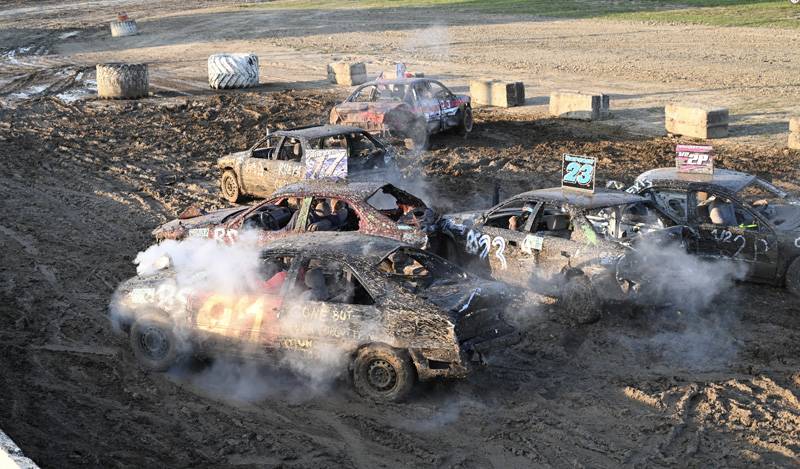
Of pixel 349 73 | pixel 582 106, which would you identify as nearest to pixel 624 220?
pixel 582 106

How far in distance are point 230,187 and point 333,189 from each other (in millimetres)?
5538

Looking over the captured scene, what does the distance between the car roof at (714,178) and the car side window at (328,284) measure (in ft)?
17.2

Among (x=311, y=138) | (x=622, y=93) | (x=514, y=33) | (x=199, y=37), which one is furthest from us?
(x=199, y=37)

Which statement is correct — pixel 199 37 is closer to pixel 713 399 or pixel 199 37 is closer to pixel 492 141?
pixel 492 141

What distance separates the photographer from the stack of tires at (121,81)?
27844mm

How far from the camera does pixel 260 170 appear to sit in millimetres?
16172

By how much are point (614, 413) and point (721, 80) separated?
20066 millimetres

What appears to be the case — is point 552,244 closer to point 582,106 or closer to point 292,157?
point 292,157

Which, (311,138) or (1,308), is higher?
(311,138)

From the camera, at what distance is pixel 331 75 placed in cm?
3009

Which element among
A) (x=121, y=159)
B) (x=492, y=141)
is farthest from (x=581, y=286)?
(x=121, y=159)

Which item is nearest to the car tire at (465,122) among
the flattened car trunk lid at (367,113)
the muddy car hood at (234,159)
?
the flattened car trunk lid at (367,113)

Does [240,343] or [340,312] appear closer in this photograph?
[340,312]

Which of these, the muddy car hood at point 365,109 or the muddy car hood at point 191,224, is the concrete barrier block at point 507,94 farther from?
the muddy car hood at point 191,224
